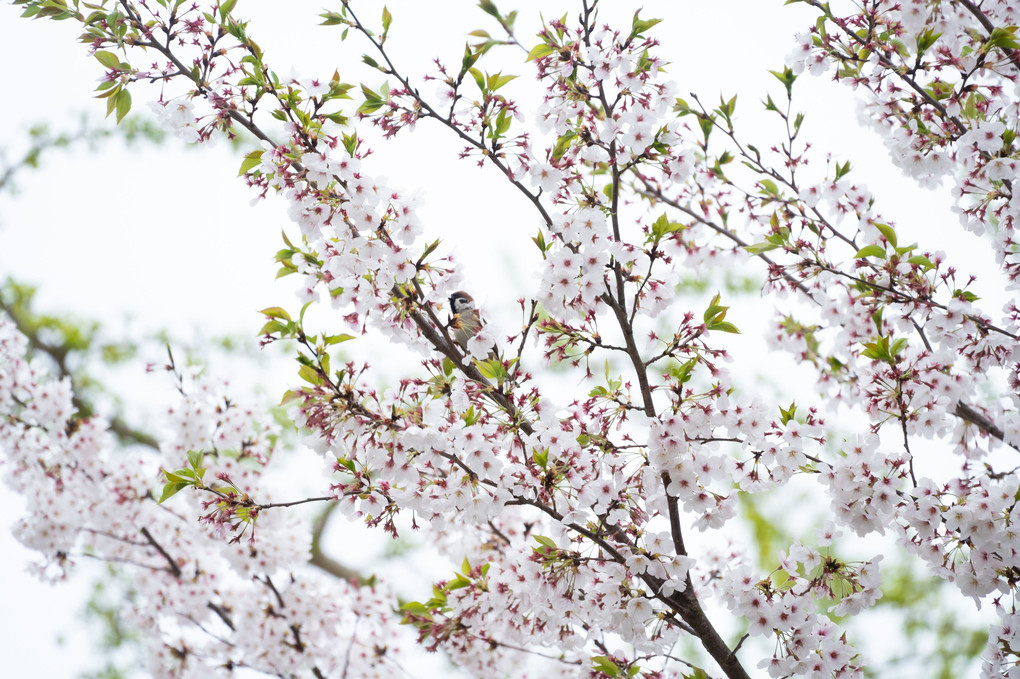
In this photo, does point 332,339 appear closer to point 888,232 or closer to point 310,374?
point 310,374

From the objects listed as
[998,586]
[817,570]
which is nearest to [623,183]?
[817,570]

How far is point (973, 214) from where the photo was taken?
7.33 feet

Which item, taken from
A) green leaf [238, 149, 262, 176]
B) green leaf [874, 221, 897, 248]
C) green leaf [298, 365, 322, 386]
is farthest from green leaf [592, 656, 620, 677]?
green leaf [238, 149, 262, 176]

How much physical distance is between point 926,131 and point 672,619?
1750 mm

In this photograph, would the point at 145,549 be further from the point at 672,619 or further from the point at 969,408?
the point at 969,408

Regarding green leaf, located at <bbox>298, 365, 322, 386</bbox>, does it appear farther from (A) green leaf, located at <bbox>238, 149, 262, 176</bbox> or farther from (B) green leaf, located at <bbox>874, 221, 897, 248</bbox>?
(B) green leaf, located at <bbox>874, 221, 897, 248</bbox>

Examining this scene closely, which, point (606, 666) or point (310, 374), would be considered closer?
point (310, 374)

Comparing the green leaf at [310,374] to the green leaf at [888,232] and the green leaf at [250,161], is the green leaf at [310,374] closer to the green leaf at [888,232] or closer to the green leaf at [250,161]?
the green leaf at [250,161]

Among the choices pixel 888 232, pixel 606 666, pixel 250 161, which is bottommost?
pixel 606 666

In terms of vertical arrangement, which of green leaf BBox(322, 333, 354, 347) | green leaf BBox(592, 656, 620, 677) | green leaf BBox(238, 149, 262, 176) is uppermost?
green leaf BBox(238, 149, 262, 176)

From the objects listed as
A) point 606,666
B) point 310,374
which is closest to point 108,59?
point 310,374

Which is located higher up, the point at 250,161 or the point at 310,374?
the point at 250,161

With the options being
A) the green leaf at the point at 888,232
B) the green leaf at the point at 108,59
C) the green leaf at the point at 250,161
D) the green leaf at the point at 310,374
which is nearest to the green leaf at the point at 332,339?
the green leaf at the point at 310,374

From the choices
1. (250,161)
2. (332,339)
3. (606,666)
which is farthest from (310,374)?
(606,666)
